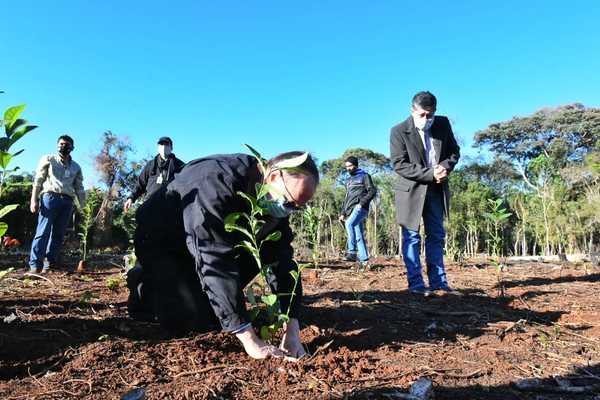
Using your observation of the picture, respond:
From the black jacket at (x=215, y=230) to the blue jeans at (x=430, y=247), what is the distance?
1696 millimetres

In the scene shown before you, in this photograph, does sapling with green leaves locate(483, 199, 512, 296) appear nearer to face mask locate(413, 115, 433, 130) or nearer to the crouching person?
face mask locate(413, 115, 433, 130)

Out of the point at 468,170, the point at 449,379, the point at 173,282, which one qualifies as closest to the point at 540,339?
the point at 449,379

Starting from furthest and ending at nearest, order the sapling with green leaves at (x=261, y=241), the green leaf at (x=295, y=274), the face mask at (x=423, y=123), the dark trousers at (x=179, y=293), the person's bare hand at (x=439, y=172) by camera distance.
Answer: the face mask at (x=423, y=123) < the person's bare hand at (x=439, y=172) < the dark trousers at (x=179, y=293) < the green leaf at (x=295, y=274) < the sapling with green leaves at (x=261, y=241)

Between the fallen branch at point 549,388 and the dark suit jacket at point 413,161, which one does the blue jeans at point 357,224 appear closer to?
the dark suit jacket at point 413,161

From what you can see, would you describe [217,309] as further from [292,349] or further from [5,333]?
[5,333]

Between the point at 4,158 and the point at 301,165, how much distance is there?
47.4 inches

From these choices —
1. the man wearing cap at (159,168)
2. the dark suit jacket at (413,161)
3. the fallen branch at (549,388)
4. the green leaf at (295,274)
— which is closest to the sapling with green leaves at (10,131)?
the green leaf at (295,274)

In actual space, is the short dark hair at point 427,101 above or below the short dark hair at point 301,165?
above

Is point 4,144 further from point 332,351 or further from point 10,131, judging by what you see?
point 332,351

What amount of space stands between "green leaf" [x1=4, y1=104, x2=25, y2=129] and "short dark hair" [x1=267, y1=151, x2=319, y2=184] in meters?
1.04

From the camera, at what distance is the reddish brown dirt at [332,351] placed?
158 cm

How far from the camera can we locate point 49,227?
5.12 metres

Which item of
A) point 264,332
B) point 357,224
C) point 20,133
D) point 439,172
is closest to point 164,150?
point 357,224

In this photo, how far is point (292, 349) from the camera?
1969 mm
